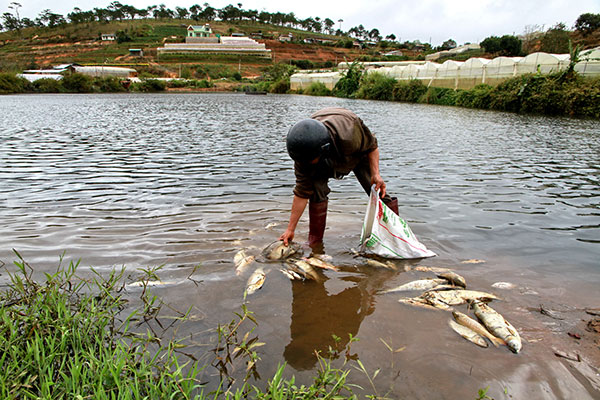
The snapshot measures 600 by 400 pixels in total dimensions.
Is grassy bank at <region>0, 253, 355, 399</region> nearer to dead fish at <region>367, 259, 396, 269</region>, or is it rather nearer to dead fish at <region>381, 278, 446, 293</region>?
dead fish at <region>381, 278, 446, 293</region>

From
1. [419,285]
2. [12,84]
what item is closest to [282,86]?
[12,84]

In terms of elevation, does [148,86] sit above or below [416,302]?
above

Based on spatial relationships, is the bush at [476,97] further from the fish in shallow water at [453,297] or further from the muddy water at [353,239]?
the fish in shallow water at [453,297]

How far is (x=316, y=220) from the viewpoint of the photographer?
4.40 m

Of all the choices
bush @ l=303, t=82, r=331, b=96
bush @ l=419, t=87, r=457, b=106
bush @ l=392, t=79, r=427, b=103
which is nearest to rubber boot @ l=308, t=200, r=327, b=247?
bush @ l=419, t=87, r=457, b=106

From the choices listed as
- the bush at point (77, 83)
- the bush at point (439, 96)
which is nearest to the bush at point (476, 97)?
the bush at point (439, 96)

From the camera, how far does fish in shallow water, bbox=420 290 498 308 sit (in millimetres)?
3245

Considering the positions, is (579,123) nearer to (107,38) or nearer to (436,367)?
(436,367)

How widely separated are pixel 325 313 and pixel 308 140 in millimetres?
1555

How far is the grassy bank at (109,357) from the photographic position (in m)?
2.03

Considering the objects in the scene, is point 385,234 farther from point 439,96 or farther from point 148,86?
point 148,86

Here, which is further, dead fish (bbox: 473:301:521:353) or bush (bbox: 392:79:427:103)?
bush (bbox: 392:79:427:103)

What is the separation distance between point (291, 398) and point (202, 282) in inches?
71.7

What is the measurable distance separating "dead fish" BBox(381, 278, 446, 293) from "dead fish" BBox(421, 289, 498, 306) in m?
0.14
